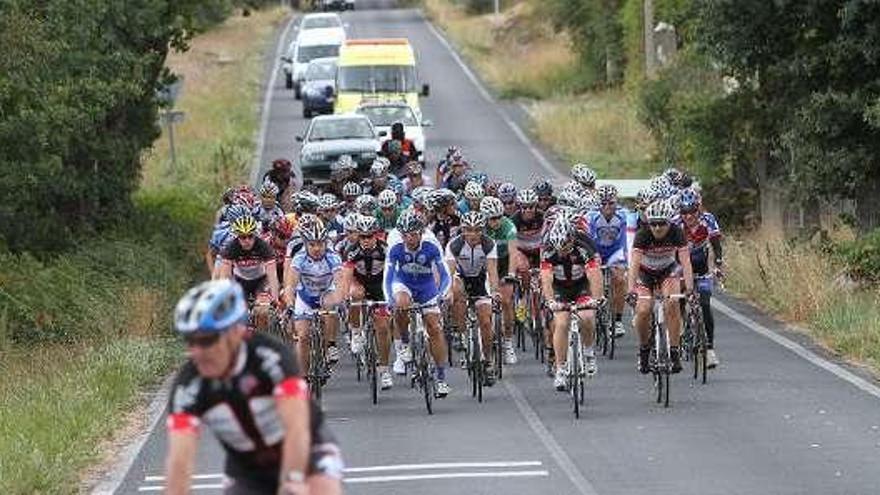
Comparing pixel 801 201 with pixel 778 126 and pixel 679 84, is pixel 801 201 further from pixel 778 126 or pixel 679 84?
pixel 679 84

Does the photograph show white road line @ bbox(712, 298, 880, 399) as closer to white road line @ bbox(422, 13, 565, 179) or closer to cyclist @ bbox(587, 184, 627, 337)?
cyclist @ bbox(587, 184, 627, 337)

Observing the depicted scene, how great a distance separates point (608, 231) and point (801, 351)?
2.38m

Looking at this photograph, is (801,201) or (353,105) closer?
(801,201)

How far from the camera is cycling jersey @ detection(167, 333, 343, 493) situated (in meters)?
8.66

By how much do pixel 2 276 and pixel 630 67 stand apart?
34929 millimetres

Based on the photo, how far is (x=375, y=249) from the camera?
66.4 ft

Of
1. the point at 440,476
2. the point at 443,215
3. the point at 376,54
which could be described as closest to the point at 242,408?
the point at 440,476

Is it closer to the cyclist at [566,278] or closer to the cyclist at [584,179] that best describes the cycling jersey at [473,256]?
the cyclist at [566,278]

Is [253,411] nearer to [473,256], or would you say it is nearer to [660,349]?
[660,349]

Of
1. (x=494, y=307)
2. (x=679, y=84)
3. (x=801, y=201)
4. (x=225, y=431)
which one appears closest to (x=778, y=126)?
(x=801, y=201)

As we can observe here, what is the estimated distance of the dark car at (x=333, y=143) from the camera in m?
41.0

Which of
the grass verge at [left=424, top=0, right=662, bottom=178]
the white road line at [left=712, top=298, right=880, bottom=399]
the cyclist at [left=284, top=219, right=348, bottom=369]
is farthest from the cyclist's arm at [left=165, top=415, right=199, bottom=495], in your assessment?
the grass verge at [left=424, top=0, right=662, bottom=178]

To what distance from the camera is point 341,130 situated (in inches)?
1658

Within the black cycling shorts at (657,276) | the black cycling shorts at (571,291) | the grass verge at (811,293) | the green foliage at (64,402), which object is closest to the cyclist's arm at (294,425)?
the green foliage at (64,402)
